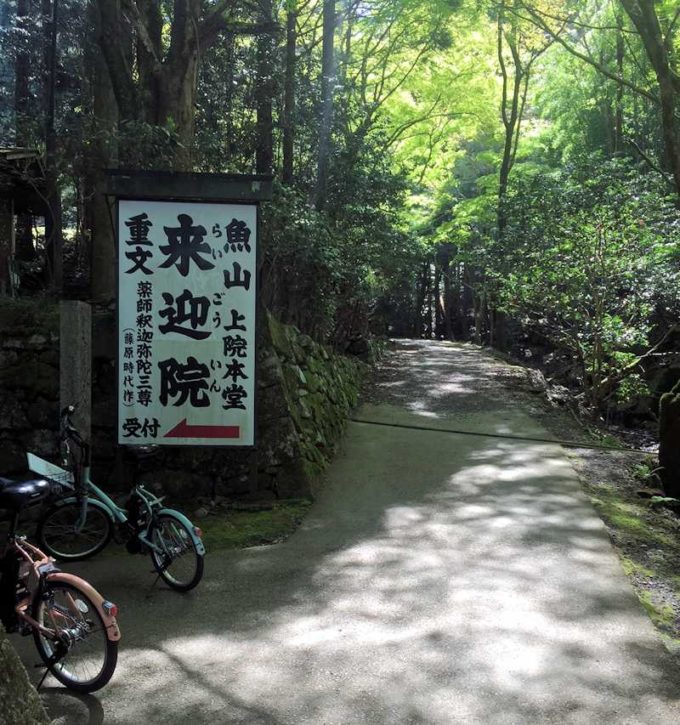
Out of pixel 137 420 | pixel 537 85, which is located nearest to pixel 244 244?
pixel 137 420

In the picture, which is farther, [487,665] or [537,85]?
[537,85]

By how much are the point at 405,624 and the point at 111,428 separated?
4045mm

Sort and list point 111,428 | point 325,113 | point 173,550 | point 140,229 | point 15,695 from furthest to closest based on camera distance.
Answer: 1. point 325,113
2. point 111,428
3. point 140,229
4. point 173,550
5. point 15,695

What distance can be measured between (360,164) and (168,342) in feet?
25.0

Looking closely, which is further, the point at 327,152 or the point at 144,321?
the point at 327,152

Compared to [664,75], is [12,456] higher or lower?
lower

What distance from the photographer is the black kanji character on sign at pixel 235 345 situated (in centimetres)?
652

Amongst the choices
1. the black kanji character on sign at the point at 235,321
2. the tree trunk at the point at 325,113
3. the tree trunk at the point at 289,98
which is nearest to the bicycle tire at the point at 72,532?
the black kanji character on sign at the point at 235,321

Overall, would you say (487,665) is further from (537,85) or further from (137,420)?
(537,85)

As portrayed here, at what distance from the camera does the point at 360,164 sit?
42.3 ft

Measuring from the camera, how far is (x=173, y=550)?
4.99m

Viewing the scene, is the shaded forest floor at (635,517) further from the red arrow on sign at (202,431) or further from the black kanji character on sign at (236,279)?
the black kanji character on sign at (236,279)

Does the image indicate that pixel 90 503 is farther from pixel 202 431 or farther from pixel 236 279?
pixel 236 279

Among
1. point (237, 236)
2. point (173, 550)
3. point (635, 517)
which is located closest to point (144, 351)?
point (237, 236)
